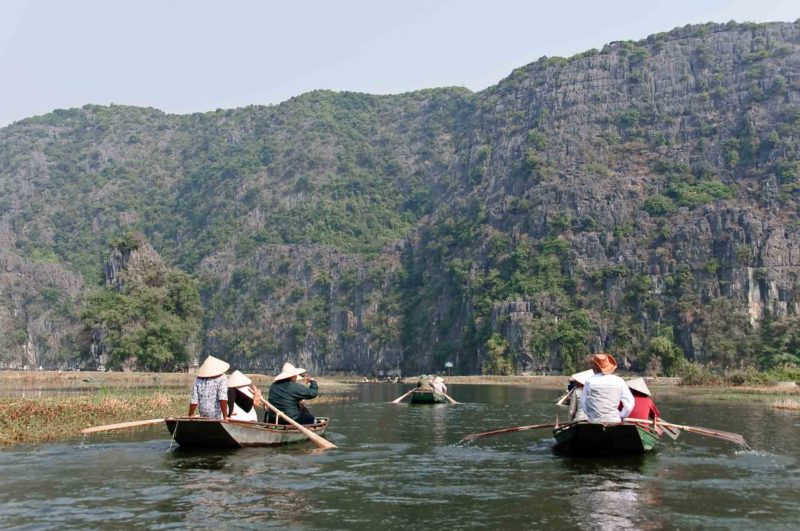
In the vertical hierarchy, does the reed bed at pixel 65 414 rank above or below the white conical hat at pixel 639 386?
below

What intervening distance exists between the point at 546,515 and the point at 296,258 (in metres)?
164

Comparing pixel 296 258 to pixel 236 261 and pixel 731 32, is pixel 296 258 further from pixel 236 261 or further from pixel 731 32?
pixel 731 32

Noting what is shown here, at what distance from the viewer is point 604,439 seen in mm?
19156

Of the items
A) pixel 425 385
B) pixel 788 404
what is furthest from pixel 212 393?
pixel 788 404

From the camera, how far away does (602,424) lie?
1858cm

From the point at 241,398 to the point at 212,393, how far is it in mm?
1503

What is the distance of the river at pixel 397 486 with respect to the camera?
12.9 metres

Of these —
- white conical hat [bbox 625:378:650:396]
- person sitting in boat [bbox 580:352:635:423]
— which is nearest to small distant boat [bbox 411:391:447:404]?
white conical hat [bbox 625:378:650:396]

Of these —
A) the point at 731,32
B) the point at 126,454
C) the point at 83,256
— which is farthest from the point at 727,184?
the point at 83,256

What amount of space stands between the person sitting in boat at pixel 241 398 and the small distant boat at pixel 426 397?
75.4 ft

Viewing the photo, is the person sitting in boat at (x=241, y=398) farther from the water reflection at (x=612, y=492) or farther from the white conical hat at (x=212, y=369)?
the water reflection at (x=612, y=492)

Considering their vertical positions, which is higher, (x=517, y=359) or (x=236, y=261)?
(x=236, y=261)

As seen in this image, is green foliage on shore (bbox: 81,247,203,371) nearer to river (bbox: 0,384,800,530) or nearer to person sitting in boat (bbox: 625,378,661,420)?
river (bbox: 0,384,800,530)

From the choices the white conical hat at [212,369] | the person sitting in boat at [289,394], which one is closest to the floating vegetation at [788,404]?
the person sitting in boat at [289,394]
